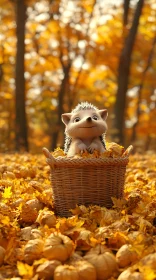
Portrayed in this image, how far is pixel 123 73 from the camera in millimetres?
11016

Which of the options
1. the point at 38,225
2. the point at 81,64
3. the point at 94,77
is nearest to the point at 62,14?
the point at 81,64

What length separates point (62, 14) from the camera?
47.3ft

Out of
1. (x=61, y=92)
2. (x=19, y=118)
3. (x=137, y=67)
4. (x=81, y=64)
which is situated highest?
(x=137, y=67)

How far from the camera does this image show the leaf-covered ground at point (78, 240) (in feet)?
7.01

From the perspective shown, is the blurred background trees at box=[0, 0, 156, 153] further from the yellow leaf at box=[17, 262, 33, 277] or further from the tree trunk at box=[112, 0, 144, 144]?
the yellow leaf at box=[17, 262, 33, 277]

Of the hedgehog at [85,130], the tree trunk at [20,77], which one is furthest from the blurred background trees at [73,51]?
the hedgehog at [85,130]

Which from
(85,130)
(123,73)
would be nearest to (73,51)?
(123,73)

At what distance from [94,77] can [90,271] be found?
566 inches

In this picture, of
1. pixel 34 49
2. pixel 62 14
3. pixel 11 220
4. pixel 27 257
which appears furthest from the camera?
pixel 34 49

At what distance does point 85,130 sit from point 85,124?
2.0 inches

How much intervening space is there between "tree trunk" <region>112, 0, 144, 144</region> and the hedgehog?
7.08 meters

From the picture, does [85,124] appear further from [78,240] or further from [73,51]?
[73,51]

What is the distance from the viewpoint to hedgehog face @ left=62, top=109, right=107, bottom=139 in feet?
11.3

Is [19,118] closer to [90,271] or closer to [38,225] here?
[38,225]
